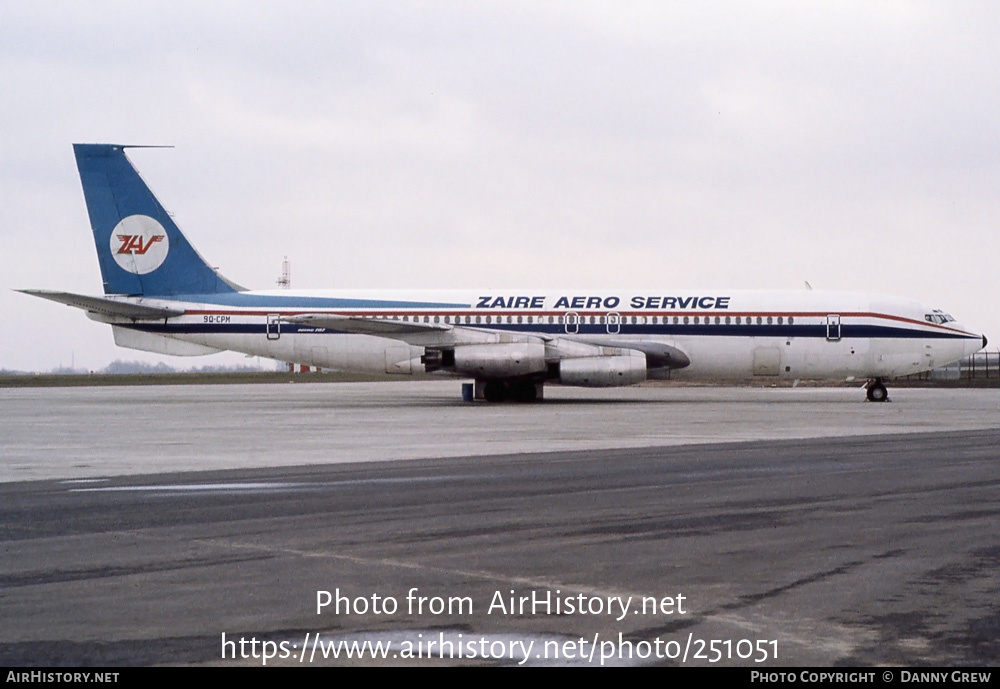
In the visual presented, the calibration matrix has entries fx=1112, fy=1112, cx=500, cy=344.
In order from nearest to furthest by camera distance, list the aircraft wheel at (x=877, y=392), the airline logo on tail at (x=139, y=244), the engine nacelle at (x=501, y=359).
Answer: the engine nacelle at (x=501, y=359)
the aircraft wheel at (x=877, y=392)
the airline logo on tail at (x=139, y=244)

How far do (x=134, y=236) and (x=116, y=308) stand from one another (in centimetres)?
301

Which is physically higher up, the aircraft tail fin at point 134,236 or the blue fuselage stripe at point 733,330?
the aircraft tail fin at point 134,236

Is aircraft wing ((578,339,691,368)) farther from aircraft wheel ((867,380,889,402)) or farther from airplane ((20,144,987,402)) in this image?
aircraft wheel ((867,380,889,402))

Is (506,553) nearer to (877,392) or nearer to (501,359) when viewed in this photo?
(501,359)

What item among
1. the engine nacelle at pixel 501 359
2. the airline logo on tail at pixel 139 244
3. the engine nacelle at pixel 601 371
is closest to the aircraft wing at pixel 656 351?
the engine nacelle at pixel 601 371

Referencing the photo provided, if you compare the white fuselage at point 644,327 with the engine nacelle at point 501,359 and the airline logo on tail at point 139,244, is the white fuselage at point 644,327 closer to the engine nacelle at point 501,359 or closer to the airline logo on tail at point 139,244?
the engine nacelle at point 501,359

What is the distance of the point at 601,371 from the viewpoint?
34.2m

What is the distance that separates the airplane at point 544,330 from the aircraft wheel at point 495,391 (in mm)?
46

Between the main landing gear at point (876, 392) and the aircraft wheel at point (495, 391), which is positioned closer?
the aircraft wheel at point (495, 391)

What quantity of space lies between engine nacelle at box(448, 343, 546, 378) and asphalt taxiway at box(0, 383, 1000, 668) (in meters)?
15.6

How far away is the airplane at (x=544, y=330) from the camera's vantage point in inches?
1407

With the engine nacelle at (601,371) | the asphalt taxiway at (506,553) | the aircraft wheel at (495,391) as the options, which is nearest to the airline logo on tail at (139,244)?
the aircraft wheel at (495,391)

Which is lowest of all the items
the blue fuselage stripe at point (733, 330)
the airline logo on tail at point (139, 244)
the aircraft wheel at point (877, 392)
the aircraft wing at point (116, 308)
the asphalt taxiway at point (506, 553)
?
the asphalt taxiway at point (506, 553)

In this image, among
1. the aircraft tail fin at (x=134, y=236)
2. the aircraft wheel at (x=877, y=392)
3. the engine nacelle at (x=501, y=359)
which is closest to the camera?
the engine nacelle at (x=501, y=359)
